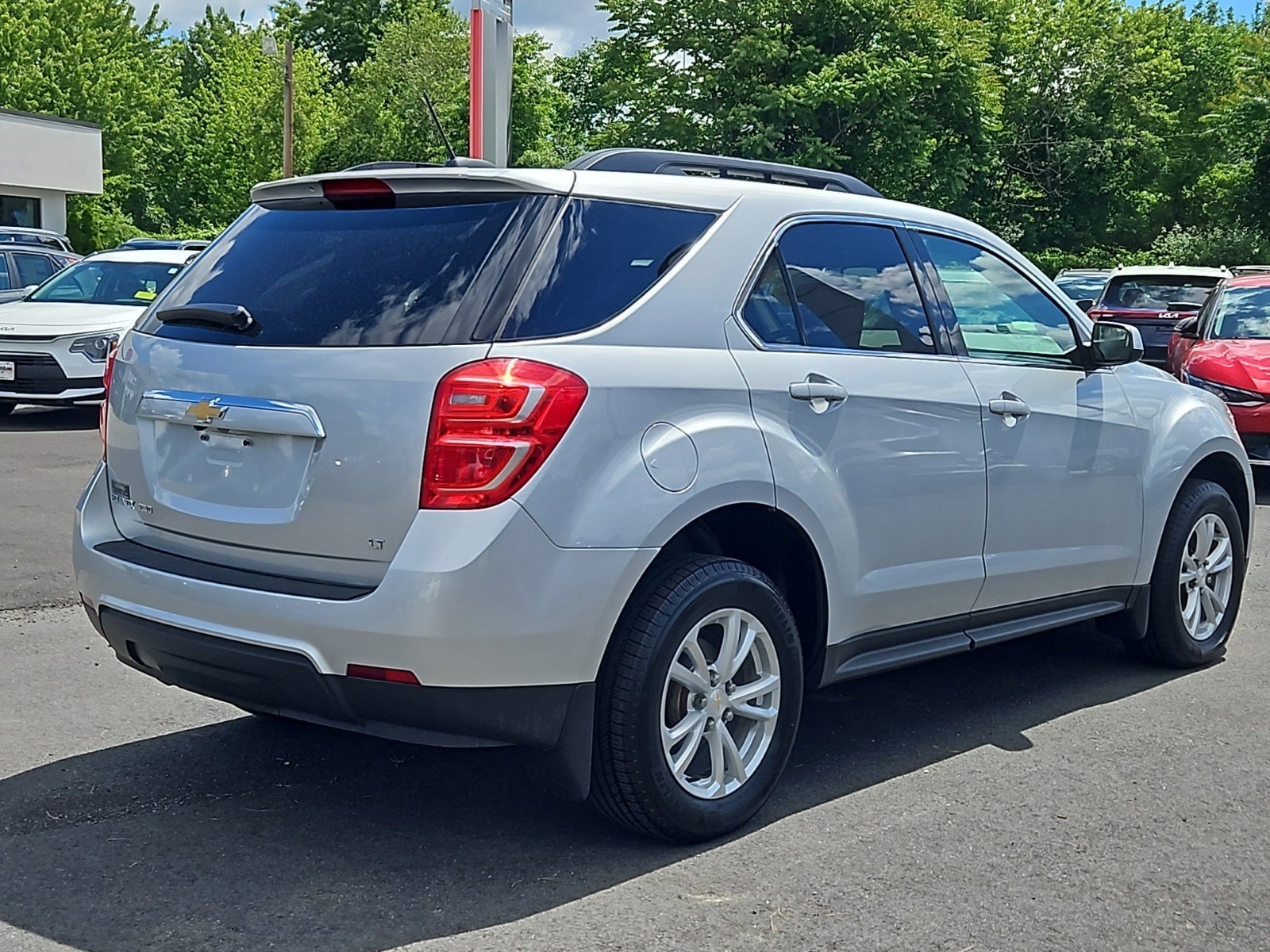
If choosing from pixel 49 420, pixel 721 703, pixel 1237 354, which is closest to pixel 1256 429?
pixel 1237 354

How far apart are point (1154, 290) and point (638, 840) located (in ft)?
51.5

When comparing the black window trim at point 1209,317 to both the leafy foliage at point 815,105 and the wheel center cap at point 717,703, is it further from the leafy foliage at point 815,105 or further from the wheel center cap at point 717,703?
the leafy foliage at point 815,105

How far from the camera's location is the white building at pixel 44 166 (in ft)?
135

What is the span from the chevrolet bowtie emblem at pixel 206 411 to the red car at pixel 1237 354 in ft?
26.4

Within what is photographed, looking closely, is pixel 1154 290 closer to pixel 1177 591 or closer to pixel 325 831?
pixel 1177 591

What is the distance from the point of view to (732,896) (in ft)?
12.0

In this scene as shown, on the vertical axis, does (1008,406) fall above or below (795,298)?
below

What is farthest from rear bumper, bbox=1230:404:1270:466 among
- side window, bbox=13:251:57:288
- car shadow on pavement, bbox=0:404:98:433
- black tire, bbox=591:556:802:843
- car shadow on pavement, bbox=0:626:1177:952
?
side window, bbox=13:251:57:288

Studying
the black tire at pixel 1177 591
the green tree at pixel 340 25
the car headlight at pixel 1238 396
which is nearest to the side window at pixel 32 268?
the car headlight at pixel 1238 396

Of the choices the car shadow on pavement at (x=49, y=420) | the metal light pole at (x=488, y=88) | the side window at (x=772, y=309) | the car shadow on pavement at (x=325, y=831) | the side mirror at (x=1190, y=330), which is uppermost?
the metal light pole at (x=488, y=88)

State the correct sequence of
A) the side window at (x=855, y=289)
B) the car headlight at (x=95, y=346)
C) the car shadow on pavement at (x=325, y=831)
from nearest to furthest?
1. the car shadow on pavement at (x=325, y=831)
2. the side window at (x=855, y=289)
3. the car headlight at (x=95, y=346)

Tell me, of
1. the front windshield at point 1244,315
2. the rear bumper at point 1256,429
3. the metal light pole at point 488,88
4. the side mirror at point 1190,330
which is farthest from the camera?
the side mirror at point 1190,330

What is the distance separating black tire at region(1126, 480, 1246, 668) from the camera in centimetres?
584

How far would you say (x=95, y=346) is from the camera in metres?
13.5
